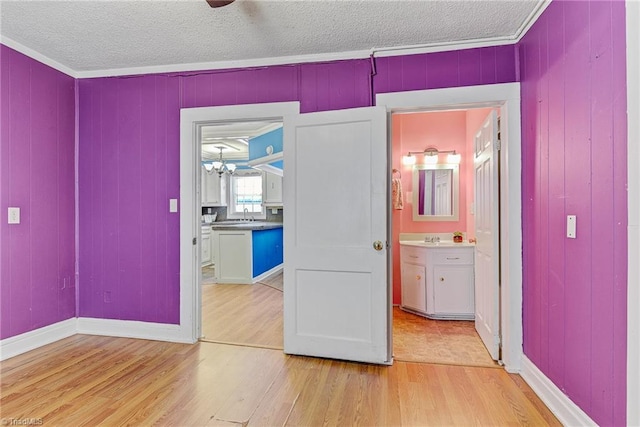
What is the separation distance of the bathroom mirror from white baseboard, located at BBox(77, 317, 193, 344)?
296cm

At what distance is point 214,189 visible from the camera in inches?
310

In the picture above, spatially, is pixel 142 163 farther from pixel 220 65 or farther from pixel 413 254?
pixel 413 254

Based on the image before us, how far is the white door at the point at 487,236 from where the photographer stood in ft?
8.50

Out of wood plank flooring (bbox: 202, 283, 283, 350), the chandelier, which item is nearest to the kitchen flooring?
wood plank flooring (bbox: 202, 283, 283, 350)

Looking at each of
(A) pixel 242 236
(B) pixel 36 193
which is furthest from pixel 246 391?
(A) pixel 242 236

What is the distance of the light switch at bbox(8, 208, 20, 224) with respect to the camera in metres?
2.65

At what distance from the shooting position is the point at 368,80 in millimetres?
2707

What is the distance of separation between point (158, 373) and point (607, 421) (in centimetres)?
257

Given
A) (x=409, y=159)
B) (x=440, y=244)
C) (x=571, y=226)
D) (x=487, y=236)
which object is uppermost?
(x=409, y=159)

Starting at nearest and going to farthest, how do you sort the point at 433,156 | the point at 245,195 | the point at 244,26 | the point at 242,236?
the point at 244,26 < the point at 433,156 < the point at 242,236 < the point at 245,195

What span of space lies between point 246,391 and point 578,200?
2179 mm

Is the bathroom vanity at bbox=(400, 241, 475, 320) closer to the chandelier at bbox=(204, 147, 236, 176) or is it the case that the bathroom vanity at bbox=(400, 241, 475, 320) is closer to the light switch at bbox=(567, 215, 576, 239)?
the light switch at bbox=(567, 215, 576, 239)

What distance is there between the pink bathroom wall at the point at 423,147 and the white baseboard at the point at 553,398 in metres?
1.88

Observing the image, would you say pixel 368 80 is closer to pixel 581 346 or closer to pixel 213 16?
pixel 213 16
